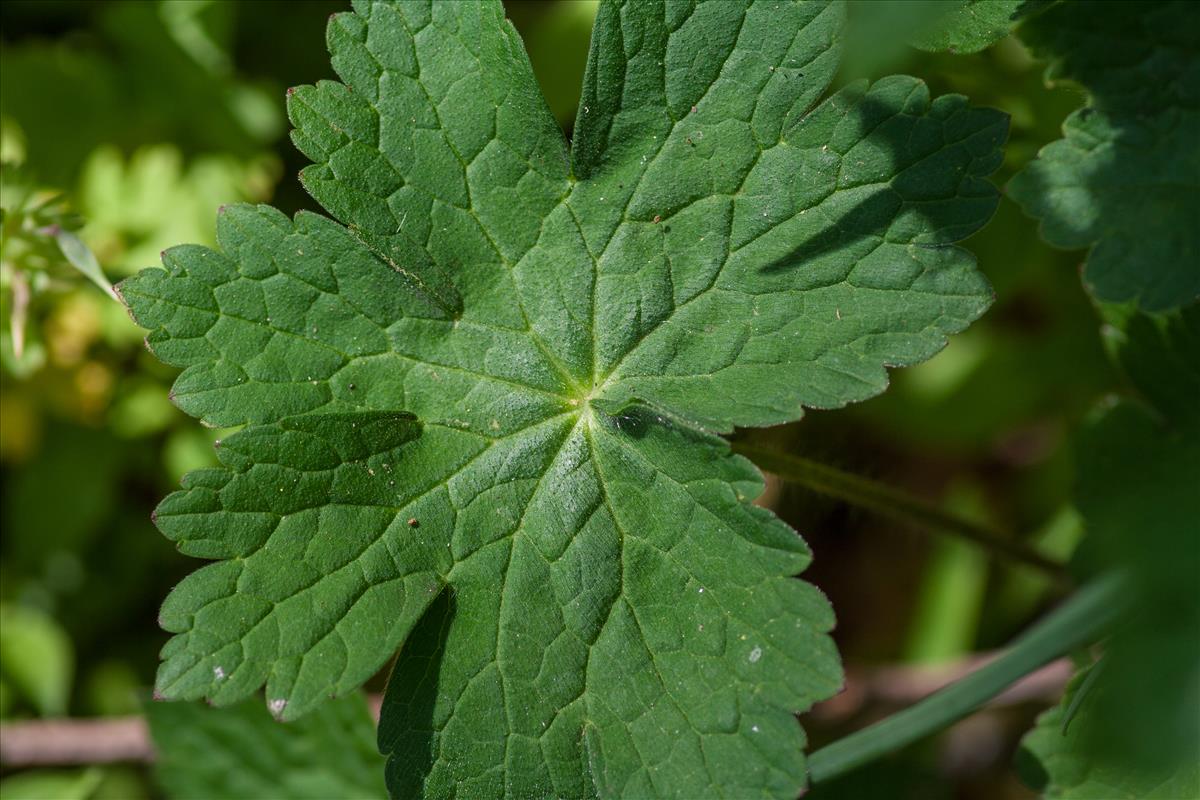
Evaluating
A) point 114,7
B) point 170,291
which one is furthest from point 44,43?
point 170,291

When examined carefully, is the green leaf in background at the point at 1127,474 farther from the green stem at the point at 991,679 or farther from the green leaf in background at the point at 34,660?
the green leaf in background at the point at 34,660

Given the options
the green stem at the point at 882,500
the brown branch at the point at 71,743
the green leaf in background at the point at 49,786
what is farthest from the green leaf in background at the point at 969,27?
the green leaf in background at the point at 49,786

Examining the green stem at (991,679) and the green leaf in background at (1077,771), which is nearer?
the green stem at (991,679)

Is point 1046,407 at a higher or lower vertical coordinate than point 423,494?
lower

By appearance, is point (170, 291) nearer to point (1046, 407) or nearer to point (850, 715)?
Result: point (850, 715)

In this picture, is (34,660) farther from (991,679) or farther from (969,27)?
(969,27)

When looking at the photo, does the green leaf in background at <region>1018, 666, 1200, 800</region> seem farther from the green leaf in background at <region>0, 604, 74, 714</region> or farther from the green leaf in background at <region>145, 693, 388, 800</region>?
the green leaf in background at <region>0, 604, 74, 714</region>
